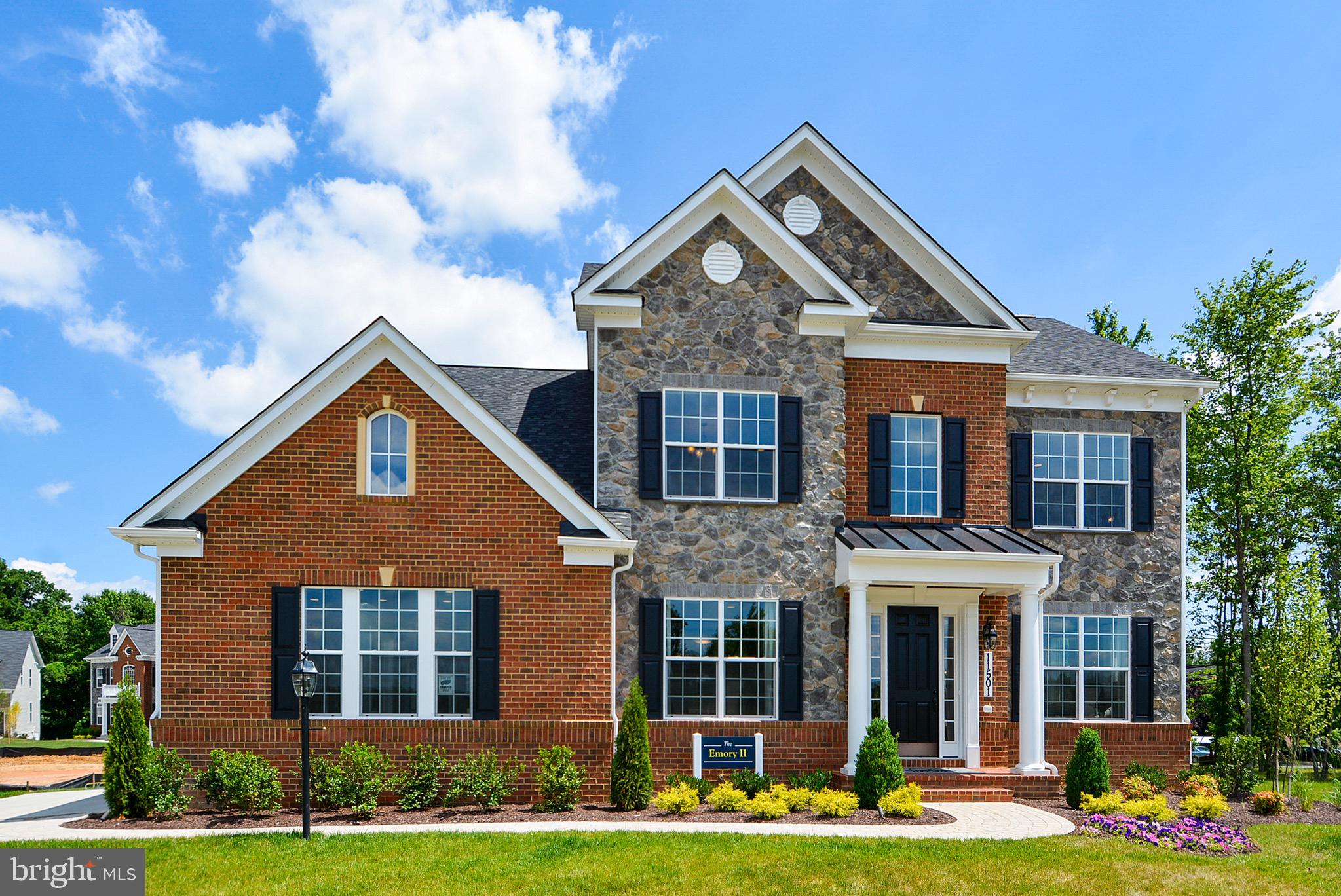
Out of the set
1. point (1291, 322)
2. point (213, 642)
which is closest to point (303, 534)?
point (213, 642)

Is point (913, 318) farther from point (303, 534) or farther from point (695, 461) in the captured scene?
point (303, 534)

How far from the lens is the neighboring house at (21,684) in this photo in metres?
60.7

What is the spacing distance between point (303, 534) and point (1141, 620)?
14.2 metres

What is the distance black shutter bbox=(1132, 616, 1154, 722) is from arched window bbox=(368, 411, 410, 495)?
12.9 m

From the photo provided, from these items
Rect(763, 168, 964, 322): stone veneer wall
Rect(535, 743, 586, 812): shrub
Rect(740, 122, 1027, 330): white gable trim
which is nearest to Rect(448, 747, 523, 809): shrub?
Rect(535, 743, 586, 812): shrub

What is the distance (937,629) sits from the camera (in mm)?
17031

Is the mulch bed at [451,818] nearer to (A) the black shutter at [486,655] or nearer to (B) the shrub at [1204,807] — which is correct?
(A) the black shutter at [486,655]

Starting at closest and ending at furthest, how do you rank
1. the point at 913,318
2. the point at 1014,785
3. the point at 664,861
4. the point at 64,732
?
the point at 664,861 → the point at 1014,785 → the point at 913,318 → the point at 64,732

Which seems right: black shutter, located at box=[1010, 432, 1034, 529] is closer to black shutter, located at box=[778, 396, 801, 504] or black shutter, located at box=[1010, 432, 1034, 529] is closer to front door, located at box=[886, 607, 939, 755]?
front door, located at box=[886, 607, 939, 755]

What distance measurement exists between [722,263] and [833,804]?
8.25 m

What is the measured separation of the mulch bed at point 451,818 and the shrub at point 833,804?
0.08 metres

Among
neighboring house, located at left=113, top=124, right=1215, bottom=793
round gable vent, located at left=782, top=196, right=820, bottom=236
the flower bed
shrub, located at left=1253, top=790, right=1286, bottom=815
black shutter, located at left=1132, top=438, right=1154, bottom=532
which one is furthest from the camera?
black shutter, located at left=1132, top=438, right=1154, bottom=532

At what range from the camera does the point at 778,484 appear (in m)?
16.2

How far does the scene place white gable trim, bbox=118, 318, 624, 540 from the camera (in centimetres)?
1376
